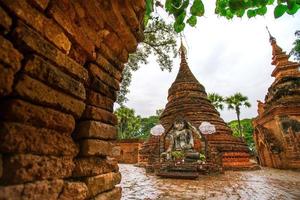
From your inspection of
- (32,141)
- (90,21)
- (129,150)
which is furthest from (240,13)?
(129,150)

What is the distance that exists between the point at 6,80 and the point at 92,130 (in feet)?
2.81

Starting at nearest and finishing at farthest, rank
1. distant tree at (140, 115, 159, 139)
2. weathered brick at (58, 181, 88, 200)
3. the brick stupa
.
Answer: weathered brick at (58, 181, 88, 200)
the brick stupa
distant tree at (140, 115, 159, 139)

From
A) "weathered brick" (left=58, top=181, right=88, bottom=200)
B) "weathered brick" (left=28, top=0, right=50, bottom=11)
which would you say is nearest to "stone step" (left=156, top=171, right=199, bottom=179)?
"weathered brick" (left=58, top=181, right=88, bottom=200)

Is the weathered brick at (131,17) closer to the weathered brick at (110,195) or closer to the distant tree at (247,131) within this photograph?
the weathered brick at (110,195)

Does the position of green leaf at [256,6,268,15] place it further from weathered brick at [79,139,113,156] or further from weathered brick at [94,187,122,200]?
weathered brick at [94,187,122,200]

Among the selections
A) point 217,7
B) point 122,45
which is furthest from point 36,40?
point 217,7

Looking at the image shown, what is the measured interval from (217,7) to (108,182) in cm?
246

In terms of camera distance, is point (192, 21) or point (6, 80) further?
point (192, 21)

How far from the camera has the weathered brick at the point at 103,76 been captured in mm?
2129

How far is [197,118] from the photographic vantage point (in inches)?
723

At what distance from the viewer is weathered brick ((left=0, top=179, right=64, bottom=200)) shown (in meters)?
1.21

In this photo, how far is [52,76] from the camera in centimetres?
159

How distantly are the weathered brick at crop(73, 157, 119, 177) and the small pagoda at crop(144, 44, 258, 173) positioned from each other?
12846 millimetres

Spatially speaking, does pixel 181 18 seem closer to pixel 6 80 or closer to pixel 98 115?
pixel 98 115
